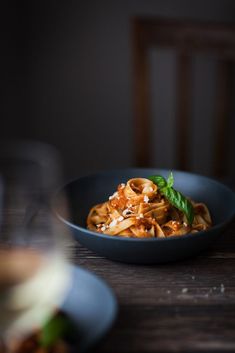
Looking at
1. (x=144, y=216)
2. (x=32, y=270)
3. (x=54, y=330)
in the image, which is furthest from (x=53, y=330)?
(x=144, y=216)

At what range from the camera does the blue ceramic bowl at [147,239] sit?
4.18ft

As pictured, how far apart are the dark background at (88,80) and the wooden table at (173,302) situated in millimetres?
1835

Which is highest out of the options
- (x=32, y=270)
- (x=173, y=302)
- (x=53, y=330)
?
(x=32, y=270)

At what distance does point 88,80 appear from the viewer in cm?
326

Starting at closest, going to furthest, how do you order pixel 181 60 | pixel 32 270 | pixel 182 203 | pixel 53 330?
pixel 32 270
pixel 53 330
pixel 182 203
pixel 181 60

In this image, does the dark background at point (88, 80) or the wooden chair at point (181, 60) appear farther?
the dark background at point (88, 80)

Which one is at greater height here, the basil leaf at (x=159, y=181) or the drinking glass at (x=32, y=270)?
the drinking glass at (x=32, y=270)

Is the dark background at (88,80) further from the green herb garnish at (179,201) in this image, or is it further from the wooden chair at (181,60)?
the green herb garnish at (179,201)

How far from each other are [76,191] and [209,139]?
1804 millimetres

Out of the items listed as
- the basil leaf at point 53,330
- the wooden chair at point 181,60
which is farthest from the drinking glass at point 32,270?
the wooden chair at point 181,60

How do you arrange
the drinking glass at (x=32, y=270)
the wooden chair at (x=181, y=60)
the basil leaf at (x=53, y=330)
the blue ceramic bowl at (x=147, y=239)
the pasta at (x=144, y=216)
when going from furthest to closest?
the wooden chair at (x=181, y=60) < the pasta at (x=144, y=216) < the blue ceramic bowl at (x=147, y=239) < the basil leaf at (x=53, y=330) < the drinking glass at (x=32, y=270)

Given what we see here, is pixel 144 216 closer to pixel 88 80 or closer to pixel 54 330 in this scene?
pixel 54 330

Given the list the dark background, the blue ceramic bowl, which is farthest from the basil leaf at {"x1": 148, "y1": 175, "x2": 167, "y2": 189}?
the dark background

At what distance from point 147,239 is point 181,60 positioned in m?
1.27
